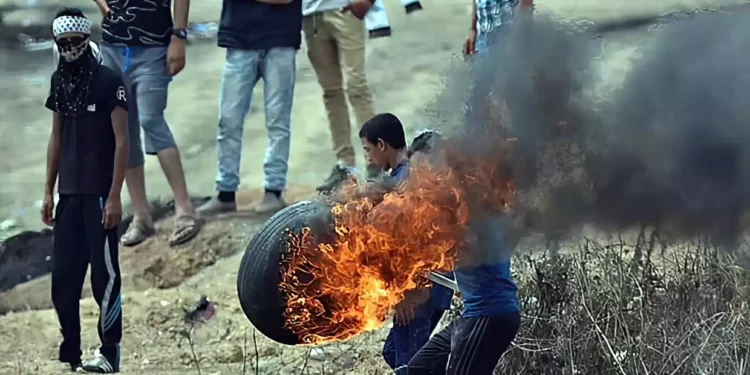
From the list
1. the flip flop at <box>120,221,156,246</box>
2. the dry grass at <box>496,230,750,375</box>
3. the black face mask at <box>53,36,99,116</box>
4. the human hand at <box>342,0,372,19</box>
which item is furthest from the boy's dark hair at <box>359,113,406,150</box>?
the flip flop at <box>120,221,156,246</box>

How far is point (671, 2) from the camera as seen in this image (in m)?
8.84

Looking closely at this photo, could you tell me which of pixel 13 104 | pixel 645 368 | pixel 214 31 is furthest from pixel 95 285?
pixel 214 31

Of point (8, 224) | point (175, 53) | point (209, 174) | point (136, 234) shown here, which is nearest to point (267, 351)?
point (136, 234)

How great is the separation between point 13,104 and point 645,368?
913 centimetres

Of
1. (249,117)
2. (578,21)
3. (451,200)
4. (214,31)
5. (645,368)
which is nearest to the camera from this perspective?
(451,200)

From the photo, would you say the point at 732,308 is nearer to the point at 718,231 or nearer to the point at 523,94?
the point at 718,231

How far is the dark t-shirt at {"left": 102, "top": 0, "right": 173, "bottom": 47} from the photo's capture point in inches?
291

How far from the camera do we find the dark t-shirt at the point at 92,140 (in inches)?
227

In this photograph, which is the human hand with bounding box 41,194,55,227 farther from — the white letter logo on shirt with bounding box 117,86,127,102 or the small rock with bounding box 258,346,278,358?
the small rock with bounding box 258,346,278,358

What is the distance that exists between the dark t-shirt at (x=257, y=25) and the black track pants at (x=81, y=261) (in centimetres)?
231

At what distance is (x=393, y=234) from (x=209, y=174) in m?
5.99

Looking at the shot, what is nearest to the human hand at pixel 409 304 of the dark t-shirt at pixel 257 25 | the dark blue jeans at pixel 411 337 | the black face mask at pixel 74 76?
the dark blue jeans at pixel 411 337

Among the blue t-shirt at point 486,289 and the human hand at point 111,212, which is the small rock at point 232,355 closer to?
the human hand at point 111,212

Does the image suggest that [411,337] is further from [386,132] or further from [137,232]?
[137,232]
